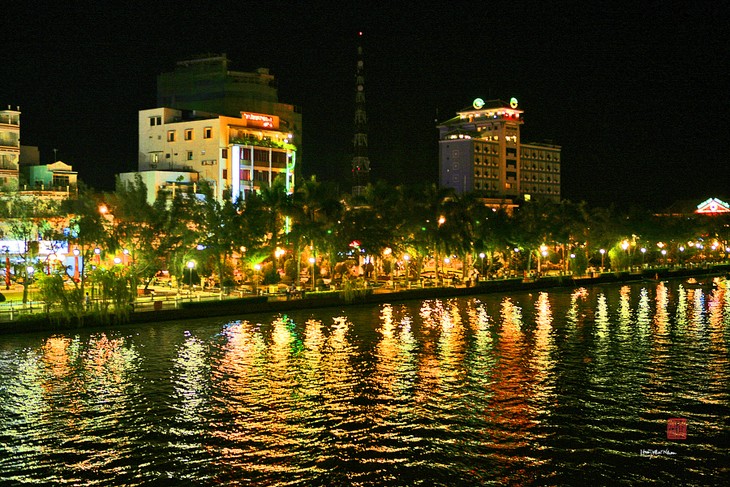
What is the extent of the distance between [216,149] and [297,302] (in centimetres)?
4596

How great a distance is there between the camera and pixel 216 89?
115 metres

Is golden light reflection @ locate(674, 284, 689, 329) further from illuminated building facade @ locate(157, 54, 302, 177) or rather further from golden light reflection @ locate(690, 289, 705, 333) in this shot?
illuminated building facade @ locate(157, 54, 302, 177)

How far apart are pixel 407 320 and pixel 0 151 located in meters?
45.6

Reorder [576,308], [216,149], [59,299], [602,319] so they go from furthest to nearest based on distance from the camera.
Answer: [216,149], [576,308], [602,319], [59,299]

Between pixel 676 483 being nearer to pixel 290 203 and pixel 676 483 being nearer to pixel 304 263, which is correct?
pixel 290 203

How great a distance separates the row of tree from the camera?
2319 inches

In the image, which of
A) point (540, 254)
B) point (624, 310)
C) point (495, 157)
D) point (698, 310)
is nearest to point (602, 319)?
point (624, 310)

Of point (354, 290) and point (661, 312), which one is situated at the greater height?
point (354, 290)

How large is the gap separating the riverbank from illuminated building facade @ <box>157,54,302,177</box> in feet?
149

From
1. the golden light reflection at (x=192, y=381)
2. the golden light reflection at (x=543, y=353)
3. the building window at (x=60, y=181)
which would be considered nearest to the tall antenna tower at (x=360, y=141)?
the building window at (x=60, y=181)

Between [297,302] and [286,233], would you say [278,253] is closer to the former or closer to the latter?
[286,233]

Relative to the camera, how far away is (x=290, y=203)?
2753 inches

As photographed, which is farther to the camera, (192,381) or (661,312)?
(661,312)

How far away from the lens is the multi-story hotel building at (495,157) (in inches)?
7018
